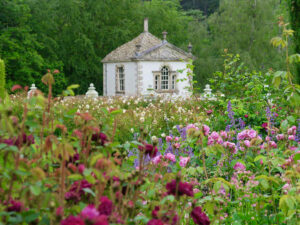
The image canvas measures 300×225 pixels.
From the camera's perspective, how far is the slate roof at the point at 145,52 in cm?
2200

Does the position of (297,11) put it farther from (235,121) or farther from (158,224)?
(158,224)

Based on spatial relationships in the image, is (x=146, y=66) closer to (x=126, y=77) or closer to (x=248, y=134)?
(x=126, y=77)

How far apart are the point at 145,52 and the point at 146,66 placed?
2.47 feet

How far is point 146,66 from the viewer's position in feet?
72.6

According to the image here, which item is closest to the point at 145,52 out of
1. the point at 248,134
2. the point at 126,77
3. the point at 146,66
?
the point at 146,66

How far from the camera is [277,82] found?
2.78m

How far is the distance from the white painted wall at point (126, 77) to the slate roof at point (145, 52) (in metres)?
0.35

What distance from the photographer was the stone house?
22.1m

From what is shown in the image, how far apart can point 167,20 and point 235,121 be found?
25.1 m

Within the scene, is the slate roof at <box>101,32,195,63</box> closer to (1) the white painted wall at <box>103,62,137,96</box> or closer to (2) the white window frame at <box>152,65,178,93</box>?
(1) the white painted wall at <box>103,62,137,96</box>

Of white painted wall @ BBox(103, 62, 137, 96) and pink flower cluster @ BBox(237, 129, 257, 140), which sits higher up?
white painted wall @ BBox(103, 62, 137, 96)

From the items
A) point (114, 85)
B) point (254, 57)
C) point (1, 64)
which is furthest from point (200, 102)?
point (254, 57)

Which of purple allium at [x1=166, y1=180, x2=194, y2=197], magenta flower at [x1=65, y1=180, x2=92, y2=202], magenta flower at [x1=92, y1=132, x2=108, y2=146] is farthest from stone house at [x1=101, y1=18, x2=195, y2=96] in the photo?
purple allium at [x1=166, y1=180, x2=194, y2=197]

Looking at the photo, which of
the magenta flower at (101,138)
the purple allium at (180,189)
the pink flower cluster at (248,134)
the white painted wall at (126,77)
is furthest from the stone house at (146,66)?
the purple allium at (180,189)
